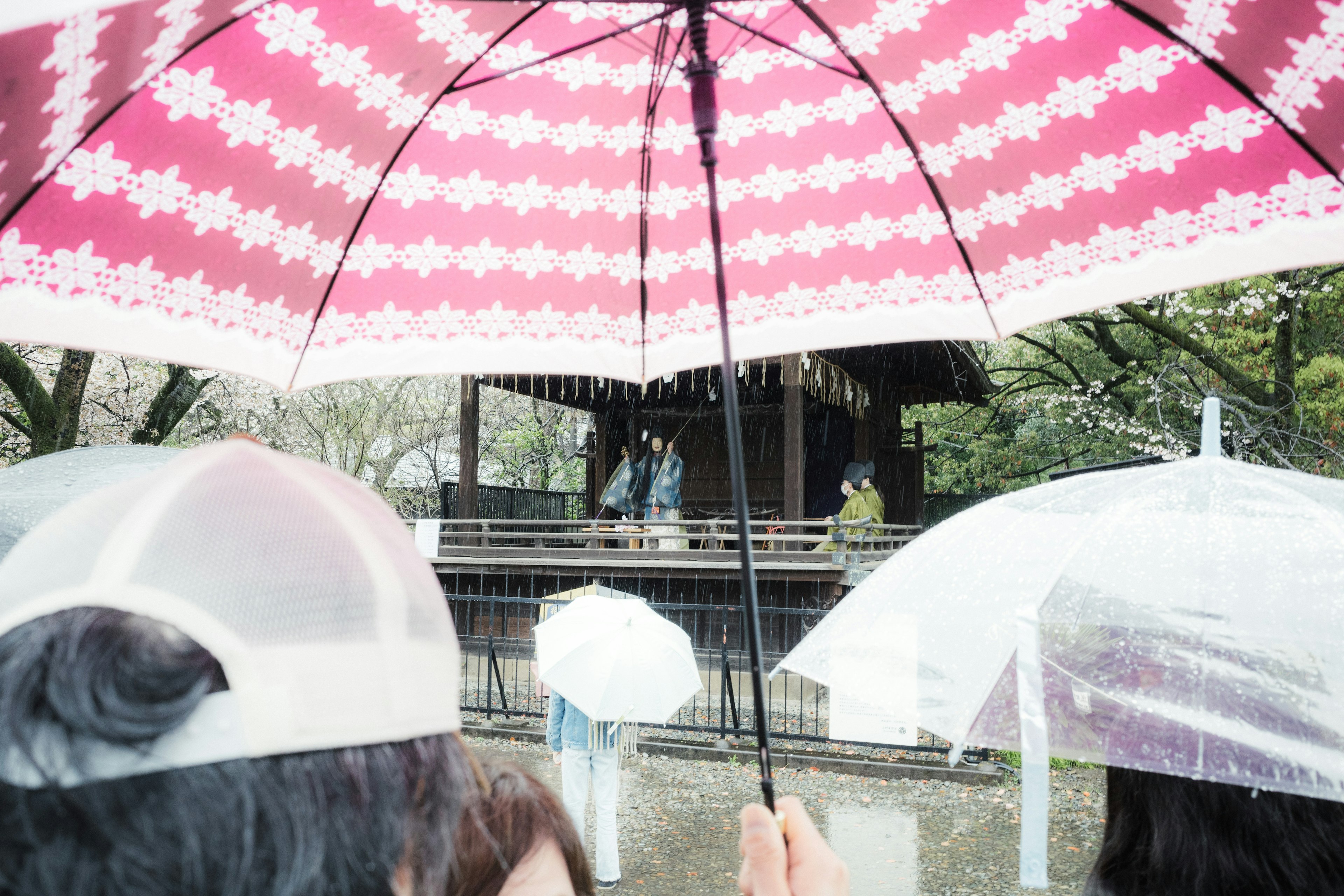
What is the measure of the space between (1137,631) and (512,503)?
1735cm

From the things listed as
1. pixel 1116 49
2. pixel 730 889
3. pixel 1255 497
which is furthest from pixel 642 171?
pixel 730 889

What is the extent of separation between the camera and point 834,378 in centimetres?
1352

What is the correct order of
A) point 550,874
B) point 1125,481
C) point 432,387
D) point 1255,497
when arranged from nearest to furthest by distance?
point 550,874, point 1255,497, point 1125,481, point 432,387

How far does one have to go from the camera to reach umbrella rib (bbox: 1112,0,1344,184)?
5.74 feet

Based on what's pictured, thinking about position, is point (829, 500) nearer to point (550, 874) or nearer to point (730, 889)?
point (730, 889)

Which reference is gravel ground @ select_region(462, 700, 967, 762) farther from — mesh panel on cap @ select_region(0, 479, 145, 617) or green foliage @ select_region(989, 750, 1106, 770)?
mesh panel on cap @ select_region(0, 479, 145, 617)

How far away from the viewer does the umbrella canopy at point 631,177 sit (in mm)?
1744

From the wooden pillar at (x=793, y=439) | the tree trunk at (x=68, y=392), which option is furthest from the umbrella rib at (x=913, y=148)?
the tree trunk at (x=68, y=392)

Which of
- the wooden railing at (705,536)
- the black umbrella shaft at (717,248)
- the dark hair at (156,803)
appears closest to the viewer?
the dark hair at (156,803)

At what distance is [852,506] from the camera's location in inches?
514

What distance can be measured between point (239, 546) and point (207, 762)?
158 millimetres

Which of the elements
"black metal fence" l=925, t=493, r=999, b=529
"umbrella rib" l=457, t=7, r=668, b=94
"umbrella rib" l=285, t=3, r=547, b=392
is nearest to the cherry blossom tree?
"umbrella rib" l=285, t=3, r=547, b=392

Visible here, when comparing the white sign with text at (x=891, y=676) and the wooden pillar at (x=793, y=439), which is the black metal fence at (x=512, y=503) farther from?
the white sign with text at (x=891, y=676)

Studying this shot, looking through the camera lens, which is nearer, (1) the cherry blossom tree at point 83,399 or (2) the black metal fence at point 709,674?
(2) the black metal fence at point 709,674
